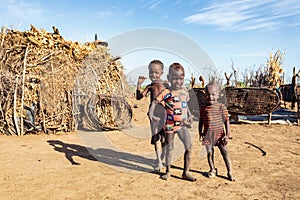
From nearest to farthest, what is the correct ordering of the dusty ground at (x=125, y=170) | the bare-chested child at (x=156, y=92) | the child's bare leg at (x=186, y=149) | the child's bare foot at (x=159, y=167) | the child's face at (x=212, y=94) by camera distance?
the dusty ground at (x=125, y=170)
the child's bare leg at (x=186, y=149)
the child's face at (x=212, y=94)
the bare-chested child at (x=156, y=92)
the child's bare foot at (x=159, y=167)

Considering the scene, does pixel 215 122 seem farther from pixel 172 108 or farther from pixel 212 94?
pixel 172 108

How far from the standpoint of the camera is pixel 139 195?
339cm

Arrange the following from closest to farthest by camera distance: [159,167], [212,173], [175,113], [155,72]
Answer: [175,113]
[212,173]
[155,72]
[159,167]

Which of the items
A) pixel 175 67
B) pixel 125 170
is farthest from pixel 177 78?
pixel 125 170

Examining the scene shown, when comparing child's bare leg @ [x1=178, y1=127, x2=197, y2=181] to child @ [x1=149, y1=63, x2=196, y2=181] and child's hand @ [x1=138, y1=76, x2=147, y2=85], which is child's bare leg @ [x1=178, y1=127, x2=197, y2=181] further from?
child's hand @ [x1=138, y1=76, x2=147, y2=85]

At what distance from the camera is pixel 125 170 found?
4.46m

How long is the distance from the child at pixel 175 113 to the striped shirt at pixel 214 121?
0.31 meters

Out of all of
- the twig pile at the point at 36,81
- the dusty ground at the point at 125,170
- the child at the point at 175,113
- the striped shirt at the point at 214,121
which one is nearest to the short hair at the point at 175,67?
the child at the point at 175,113

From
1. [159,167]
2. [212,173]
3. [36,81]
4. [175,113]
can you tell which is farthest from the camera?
[36,81]

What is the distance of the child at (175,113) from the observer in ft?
12.7

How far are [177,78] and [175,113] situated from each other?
0.55 metres

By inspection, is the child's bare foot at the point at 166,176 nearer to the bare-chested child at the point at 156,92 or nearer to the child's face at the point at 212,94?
the bare-chested child at the point at 156,92

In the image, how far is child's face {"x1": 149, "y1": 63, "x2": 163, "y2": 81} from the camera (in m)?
4.21

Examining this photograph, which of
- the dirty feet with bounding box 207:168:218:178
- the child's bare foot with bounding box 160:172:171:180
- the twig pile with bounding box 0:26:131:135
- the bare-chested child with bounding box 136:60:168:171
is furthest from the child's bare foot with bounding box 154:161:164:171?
the twig pile with bounding box 0:26:131:135
